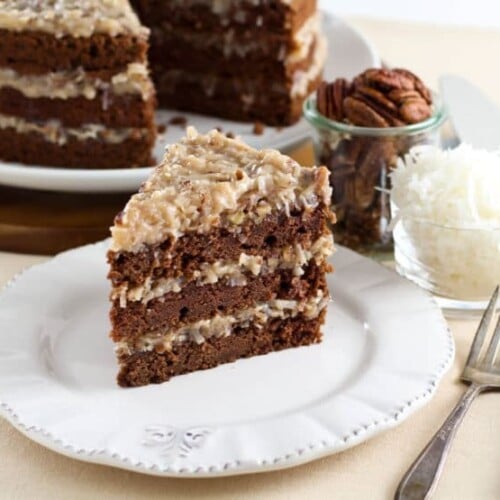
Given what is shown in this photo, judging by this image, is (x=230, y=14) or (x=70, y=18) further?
(x=230, y=14)

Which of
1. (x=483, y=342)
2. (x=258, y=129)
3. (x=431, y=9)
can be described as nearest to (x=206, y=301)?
(x=483, y=342)

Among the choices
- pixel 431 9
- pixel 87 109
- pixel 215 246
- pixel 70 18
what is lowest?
pixel 431 9

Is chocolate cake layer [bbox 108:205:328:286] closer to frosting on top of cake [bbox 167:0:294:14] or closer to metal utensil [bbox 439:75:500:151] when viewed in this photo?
metal utensil [bbox 439:75:500:151]

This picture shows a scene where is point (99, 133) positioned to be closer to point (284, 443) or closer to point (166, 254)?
point (166, 254)

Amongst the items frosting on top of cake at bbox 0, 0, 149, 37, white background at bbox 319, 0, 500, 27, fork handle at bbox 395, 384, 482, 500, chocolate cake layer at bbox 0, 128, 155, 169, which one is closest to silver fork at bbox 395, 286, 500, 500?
fork handle at bbox 395, 384, 482, 500

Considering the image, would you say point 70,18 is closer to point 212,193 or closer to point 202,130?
point 202,130

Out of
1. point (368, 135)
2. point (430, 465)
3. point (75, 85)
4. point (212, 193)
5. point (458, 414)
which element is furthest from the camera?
point (75, 85)

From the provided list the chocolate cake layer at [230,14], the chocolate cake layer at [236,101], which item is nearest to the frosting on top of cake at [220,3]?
the chocolate cake layer at [230,14]
